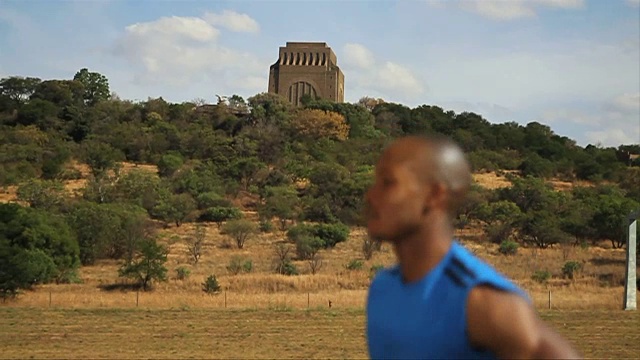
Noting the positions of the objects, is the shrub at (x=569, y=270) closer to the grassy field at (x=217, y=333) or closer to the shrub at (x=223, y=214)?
the grassy field at (x=217, y=333)

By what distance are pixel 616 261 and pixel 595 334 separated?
1562 centimetres

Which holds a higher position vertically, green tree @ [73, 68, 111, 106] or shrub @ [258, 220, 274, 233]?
green tree @ [73, 68, 111, 106]

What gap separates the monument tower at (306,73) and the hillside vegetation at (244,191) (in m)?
11.5

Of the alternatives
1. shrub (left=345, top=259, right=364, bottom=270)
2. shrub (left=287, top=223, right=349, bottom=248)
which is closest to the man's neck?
shrub (left=345, top=259, right=364, bottom=270)

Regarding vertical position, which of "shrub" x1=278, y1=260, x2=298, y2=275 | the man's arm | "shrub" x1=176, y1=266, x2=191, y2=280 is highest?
Result: the man's arm

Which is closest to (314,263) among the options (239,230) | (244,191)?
(239,230)

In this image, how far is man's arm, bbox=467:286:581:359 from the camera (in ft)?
3.76

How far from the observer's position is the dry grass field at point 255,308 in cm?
1581

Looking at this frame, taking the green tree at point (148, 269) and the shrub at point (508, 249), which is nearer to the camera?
the green tree at point (148, 269)

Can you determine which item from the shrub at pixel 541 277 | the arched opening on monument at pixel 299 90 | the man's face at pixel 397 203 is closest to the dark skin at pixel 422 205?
the man's face at pixel 397 203

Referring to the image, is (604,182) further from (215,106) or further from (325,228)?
(215,106)

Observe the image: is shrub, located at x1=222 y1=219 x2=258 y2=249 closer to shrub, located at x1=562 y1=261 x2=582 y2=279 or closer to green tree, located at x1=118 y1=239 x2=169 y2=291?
green tree, located at x1=118 y1=239 x2=169 y2=291

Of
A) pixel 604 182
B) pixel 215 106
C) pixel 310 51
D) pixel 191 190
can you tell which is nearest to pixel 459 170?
pixel 191 190

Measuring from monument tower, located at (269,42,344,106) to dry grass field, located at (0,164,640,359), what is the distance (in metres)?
44.3
